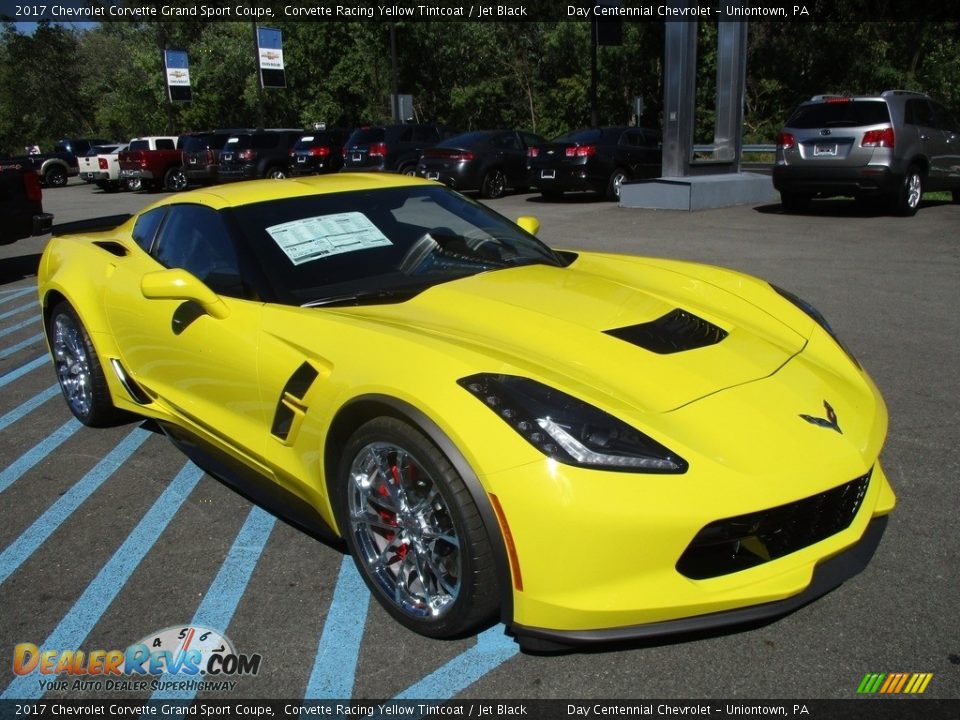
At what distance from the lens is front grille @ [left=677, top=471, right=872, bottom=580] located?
2238 mm

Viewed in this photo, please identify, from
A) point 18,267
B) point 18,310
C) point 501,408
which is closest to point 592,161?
point 18,267

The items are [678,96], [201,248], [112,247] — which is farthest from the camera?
[678,96]

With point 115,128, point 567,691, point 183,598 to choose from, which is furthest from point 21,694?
point 115,128

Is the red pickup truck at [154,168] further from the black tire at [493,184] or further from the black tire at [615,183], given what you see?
the black tire at [615,183]

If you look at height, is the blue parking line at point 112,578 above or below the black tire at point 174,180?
below

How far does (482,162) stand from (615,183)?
3.13 m

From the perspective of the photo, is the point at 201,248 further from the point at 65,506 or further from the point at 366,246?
the point at 65,506

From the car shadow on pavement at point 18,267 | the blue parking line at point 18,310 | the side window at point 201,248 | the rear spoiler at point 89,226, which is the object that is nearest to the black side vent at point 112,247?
the side window at point 201,248

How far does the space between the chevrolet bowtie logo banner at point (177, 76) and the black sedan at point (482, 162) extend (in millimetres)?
22529

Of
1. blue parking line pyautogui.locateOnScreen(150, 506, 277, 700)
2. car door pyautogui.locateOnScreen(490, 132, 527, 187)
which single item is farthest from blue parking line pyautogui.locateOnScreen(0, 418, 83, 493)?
car door pyautogui.locateOnScreen(490, 132, 527, 187)

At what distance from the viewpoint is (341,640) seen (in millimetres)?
2674

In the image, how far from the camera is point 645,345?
2904 mm

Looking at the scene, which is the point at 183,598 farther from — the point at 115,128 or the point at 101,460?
the point at 115,128

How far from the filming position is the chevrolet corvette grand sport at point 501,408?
7.30 feet
